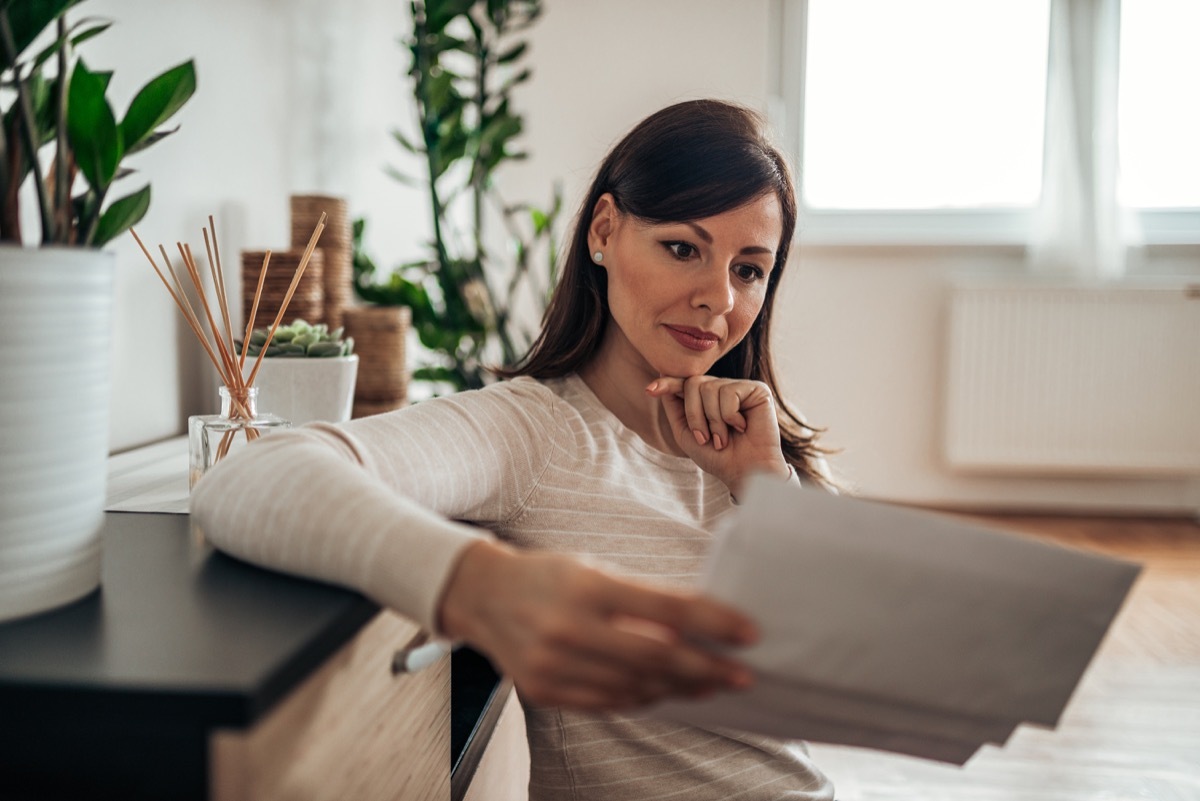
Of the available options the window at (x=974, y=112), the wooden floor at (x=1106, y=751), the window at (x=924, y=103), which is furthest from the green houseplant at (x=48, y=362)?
Result: the window at (x=924, y=103)

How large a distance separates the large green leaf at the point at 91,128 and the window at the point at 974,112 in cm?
322

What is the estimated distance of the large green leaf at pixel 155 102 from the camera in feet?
2.31

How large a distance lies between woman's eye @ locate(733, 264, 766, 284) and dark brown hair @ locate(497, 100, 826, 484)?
80mm

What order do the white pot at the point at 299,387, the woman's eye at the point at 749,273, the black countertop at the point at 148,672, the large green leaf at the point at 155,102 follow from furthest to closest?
1. the white pot at the point at 299,387
2. the woman's eye at the point at 749,273
3. the large green leaf at the point at 155,102
4. the black countertop at the point at 148,672

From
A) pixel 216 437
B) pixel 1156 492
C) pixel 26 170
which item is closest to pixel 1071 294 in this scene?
pixel 1156 492

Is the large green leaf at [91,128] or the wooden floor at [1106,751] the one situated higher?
the large green leaf at [91,128]

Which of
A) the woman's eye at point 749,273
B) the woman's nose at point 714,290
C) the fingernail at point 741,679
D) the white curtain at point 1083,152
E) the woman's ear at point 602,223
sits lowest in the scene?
the fingernail at point 741,679

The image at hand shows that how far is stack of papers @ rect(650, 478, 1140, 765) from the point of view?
45cm

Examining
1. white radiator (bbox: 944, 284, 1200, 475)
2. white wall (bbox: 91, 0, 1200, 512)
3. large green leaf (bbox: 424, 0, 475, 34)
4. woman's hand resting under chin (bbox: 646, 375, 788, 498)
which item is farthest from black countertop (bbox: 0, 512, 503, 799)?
white radiator (bbox: 944, 284, 1200, 475)

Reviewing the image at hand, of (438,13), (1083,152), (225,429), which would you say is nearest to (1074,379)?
(1083,152)

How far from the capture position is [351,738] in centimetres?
56

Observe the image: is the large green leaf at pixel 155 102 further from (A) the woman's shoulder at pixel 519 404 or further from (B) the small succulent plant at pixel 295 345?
(B) the small succulent plant at pixel 295 345

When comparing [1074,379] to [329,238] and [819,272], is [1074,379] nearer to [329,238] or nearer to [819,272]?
[819,272]

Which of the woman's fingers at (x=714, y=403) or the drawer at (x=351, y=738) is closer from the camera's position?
the drawer at (x=351, y=738)
